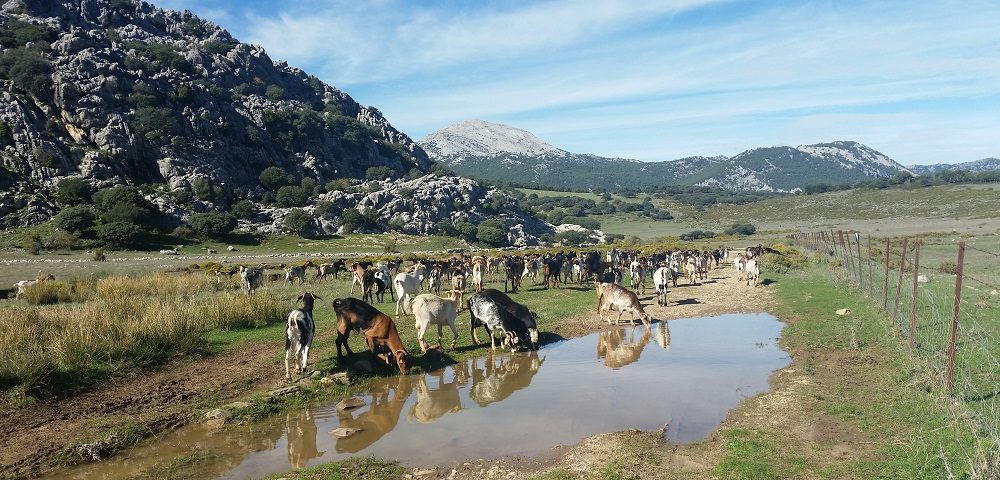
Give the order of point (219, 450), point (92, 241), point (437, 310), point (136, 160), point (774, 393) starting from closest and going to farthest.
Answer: point (219, 450), point (774, 393), point (437, 310), point (92, 241), point (136, 160)

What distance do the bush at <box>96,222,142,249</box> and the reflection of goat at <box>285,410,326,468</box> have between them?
60488 mm

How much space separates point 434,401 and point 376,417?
1.37m

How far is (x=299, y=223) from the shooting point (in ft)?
275

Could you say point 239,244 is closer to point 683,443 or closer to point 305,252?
point 305,252

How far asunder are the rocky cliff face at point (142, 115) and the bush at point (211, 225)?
12.6 meters

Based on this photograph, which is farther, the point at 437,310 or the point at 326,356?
the point at 437,310

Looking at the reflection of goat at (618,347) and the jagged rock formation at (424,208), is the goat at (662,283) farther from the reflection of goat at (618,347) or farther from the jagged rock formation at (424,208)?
the jagged rock formation at (424,208)

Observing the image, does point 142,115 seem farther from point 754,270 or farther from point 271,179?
point 754,270

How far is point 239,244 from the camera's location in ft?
241

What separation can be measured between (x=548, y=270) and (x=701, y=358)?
16.9 metres

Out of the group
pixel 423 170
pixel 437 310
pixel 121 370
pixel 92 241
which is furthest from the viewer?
pixel 423 170

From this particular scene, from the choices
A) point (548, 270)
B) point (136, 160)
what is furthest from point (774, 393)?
point (136, 160)

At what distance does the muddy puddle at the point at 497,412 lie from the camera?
863 centimetres

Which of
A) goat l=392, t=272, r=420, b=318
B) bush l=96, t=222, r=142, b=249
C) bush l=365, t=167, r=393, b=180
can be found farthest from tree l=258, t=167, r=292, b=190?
goat l=392, t=272, r=420, b=318
